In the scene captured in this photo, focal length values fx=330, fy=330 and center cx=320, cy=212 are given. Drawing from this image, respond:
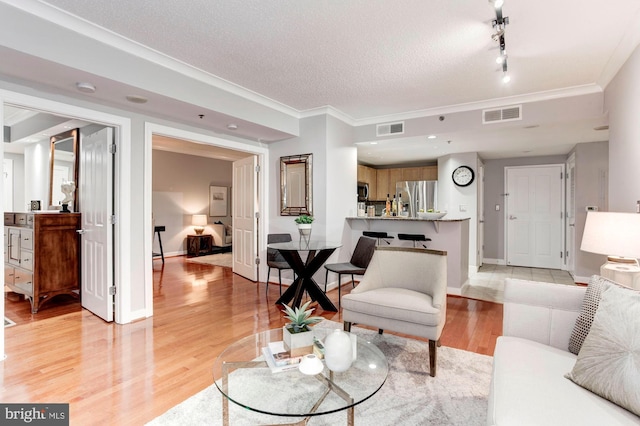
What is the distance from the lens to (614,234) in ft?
6.53

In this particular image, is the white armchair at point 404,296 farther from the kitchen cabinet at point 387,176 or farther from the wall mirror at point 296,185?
the kitchen cabinet at point 387,176

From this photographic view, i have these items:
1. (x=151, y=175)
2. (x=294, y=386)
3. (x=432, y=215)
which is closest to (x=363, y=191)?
(x=432, y=215)

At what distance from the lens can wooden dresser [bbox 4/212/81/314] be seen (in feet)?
12.1

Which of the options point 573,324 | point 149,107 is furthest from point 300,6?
point 573,324

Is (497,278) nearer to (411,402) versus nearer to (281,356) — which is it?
(411,402)

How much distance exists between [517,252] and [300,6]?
6472 millimetres

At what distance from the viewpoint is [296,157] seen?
4.68 metres

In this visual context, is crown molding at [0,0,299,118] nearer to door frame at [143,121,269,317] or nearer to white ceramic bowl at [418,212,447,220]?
door frame at [143,121,269,317]

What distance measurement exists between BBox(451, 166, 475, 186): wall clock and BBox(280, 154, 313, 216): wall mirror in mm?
3180

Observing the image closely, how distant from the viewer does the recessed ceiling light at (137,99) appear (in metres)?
2.98

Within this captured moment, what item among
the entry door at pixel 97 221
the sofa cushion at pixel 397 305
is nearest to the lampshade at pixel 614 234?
the sofa cushion at pixel 397 305

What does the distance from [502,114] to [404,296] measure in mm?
2842

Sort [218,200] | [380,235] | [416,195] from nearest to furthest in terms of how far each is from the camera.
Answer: [380,235] < [416,195] < [218,200]

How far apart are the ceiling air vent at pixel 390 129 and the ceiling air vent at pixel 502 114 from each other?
1051 mm
